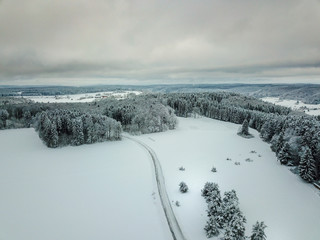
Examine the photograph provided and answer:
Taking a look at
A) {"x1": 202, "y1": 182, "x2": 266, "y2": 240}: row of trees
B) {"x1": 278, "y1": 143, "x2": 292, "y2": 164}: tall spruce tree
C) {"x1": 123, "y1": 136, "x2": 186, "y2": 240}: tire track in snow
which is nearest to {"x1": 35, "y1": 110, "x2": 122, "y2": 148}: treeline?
{"x1": 123, "y1": 136, "x2": 186, "y2": 240}: tire track in snow

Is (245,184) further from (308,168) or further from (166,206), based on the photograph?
(166,206)

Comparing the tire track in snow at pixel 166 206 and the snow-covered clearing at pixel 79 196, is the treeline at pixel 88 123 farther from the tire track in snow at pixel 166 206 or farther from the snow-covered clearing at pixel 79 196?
the tire track in snow at pixel 166 206

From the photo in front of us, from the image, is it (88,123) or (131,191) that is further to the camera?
(88,123)

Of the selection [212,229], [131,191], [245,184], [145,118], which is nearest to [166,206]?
[131,191]

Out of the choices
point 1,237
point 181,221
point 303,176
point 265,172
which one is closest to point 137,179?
point 181,221

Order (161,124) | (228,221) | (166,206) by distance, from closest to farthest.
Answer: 1. (228,221)
2. (166,206)
3. (161,124)

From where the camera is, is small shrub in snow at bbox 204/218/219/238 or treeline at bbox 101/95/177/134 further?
treeline at bbox 101/95/177/134

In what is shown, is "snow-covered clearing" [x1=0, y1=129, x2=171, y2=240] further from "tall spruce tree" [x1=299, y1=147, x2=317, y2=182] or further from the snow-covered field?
"tall spruce tree" [x1=299, y1=147, x2=317, y2=182]
